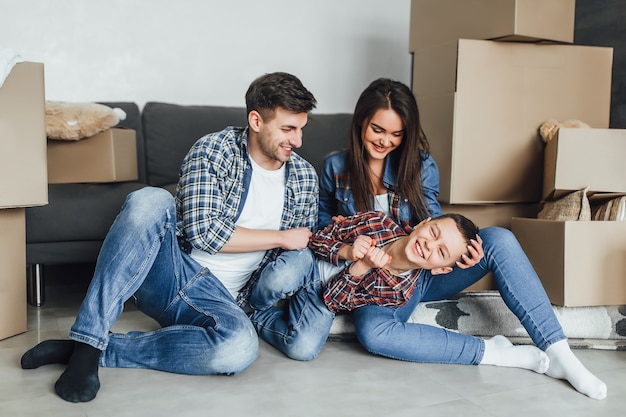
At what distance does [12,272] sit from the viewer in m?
1.79

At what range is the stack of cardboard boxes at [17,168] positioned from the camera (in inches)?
66.3

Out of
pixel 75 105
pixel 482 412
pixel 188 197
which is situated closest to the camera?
pixel 482 412

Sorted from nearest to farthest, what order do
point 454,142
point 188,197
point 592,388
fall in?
1. point 592,388
2. point 188,197
3. point 454,142

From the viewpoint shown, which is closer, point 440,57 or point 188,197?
point 188,197

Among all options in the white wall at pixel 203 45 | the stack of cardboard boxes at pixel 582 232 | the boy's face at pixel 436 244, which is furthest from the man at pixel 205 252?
the white wall at pixel 203 45

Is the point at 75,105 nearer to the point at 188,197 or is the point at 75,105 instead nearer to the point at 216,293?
the point at 188,197

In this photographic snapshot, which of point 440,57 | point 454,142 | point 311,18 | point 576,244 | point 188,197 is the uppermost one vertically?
point 311,18

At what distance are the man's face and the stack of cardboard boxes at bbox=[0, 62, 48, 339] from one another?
0.59 m

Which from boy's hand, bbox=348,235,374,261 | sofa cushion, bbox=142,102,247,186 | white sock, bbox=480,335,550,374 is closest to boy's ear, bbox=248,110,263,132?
boy's hand, bbox=348,235,374,261

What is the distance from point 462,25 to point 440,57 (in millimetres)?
142

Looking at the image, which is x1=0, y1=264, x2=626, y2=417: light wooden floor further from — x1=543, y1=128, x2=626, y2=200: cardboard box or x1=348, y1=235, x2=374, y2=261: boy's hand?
x1=543, y1=128, x2=626, y2=200: cardboard box

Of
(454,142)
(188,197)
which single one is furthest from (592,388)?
(188,197)

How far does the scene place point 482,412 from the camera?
1.35m

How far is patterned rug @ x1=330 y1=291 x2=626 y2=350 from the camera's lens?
5.99 feet
